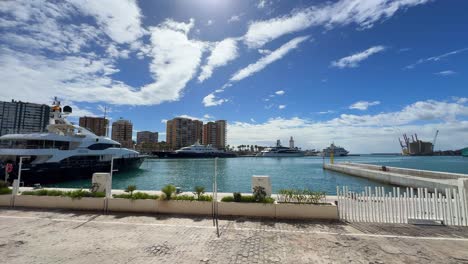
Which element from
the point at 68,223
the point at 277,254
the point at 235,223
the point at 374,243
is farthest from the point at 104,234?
the point at 374,243

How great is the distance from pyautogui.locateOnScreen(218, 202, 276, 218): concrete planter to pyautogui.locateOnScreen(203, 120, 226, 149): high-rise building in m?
158

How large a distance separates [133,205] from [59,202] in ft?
11.8

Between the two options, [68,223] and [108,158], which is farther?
[108,158]

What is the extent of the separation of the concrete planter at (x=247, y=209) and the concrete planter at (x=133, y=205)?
2.85 m

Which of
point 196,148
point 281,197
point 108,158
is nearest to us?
Answer: point 281,197

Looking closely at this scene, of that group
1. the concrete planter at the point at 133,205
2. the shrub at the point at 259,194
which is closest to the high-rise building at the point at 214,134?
the concrete planter at the point at 133,205

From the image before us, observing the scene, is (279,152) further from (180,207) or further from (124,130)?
(180,207)

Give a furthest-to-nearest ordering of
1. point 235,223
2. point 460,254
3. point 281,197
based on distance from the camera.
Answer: point 281,197 → point 235,223 → point 460,254

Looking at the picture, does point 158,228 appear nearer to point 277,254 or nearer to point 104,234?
point 104,234

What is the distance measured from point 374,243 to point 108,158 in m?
39.6

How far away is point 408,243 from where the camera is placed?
19.7ft

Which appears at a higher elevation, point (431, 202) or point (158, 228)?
point (431, 202)

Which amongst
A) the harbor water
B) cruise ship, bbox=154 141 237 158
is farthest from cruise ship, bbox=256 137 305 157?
the harbor water

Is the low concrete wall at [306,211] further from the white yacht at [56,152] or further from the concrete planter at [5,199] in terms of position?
the white yacht at [56,152]
